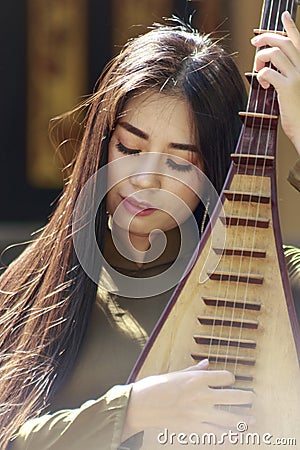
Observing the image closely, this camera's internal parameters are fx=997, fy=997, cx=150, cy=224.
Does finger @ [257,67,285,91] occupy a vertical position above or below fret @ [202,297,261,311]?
above

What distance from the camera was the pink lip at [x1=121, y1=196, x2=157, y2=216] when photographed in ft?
4.33

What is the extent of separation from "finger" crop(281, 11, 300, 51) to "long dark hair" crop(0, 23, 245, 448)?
7.9 inches

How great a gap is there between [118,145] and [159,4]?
242 cm

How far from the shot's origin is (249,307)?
1166 millimetres

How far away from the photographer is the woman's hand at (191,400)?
1124 mm

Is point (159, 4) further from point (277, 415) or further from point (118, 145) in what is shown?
point (277, 415)

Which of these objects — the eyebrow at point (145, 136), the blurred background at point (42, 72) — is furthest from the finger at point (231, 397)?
the blurred background at point (42, 72)

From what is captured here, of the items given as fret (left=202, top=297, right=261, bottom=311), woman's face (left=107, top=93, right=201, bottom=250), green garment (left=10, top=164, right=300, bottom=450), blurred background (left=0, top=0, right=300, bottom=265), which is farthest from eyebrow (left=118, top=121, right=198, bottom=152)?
blurred background (left=0, top=0, right=300, bottom=265)

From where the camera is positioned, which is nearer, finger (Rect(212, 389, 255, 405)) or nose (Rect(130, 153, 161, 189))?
finger (Rect(212, 389, 255, 405))

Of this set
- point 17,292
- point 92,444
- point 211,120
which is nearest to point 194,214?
point 211,120

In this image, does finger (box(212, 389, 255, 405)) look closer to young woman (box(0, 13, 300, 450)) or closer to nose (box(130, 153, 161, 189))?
young woman (box(0, 13, 300, 450))

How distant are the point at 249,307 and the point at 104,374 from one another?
23cm

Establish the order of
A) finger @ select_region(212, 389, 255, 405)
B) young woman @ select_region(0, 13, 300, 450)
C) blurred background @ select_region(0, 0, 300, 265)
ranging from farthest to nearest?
blurred background @ select_region(0, 0, 300, 265), young woman @ select_region(0, 13, 300, 450), finger @ select_region(212, 389, 255, 405)

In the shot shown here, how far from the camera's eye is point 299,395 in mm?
1148
